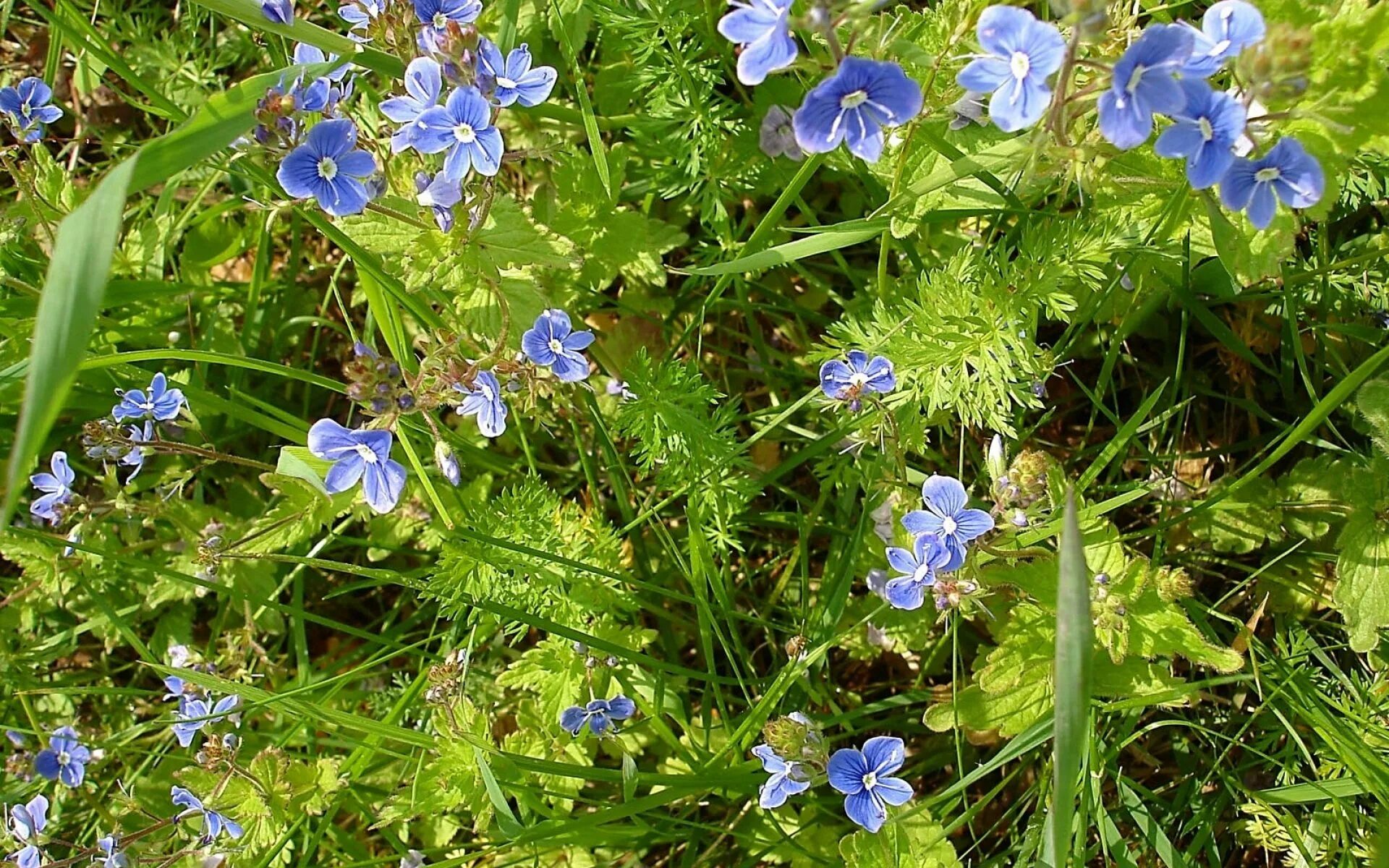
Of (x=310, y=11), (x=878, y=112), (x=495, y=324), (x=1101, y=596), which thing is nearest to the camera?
(x=878, y=112)

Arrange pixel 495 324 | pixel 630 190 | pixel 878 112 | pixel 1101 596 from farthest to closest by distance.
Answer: pixel 630 190 → pixel 495 324 → pixel 1101 596 → pixel 878 112

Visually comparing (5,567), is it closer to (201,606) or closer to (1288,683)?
(201,606)

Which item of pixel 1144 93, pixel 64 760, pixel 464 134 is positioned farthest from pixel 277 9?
pixel 64 760

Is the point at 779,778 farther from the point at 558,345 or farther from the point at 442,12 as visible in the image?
the point at 442,12

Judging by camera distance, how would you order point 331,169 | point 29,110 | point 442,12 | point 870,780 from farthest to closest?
point 29,110 < point 870,780 < point 442,12 < point 331,169

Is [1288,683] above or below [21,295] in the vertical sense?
below

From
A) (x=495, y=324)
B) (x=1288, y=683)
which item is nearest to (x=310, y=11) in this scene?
(x=495, y=324)
